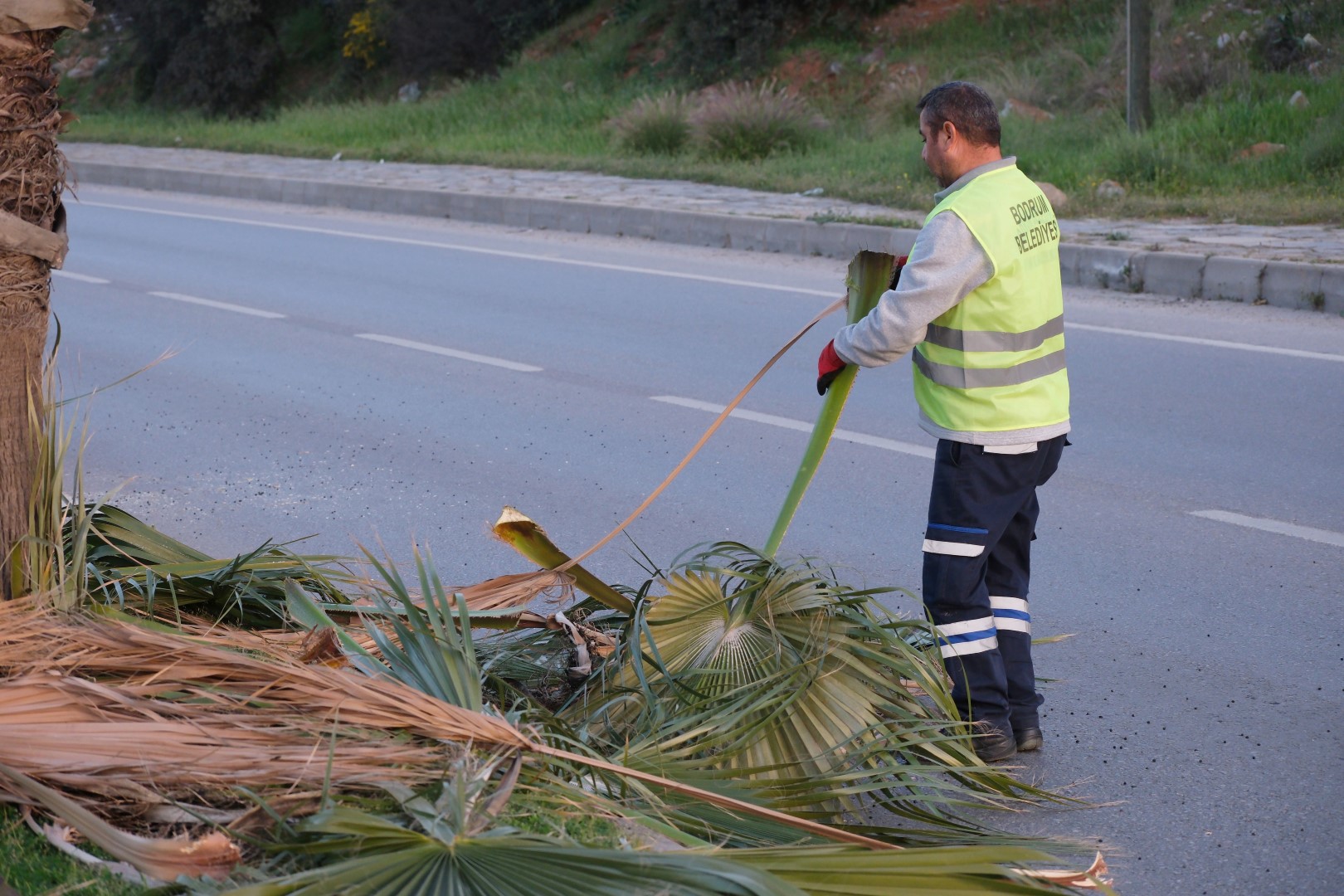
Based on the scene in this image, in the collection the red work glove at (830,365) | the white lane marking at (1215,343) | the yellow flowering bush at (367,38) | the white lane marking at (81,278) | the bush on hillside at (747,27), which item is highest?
the yellow flowering bush at (367,38)

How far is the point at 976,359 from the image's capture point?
3.48 meters

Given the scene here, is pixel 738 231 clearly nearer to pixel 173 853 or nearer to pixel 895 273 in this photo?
pixel 895 273

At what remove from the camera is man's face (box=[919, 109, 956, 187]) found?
137 inches

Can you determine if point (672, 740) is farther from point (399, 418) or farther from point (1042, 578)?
point (399, 418)

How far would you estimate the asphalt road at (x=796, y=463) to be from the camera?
3.63m

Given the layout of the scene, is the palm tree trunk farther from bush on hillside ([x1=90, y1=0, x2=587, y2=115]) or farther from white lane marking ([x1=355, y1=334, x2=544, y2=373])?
bush on hillside ([x1=90, y1=0, x2=587, y2=115])

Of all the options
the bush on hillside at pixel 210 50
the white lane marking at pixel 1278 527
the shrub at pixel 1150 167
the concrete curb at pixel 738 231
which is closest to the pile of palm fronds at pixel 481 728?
the white lane marking at pixel 1278 527

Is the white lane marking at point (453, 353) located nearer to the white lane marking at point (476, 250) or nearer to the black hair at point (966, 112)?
the white lane marking at point (476, 250)

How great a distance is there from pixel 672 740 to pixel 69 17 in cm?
202

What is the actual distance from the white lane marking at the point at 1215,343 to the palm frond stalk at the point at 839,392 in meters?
5.15

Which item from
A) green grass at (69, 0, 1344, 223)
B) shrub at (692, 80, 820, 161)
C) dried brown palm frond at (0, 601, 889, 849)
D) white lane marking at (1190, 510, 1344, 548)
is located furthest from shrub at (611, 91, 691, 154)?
dried brown palm frond at (0, 601, 889, 849)

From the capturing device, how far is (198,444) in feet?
22.3

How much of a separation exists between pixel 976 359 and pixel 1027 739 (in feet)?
3.32

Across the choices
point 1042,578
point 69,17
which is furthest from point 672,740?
point 1042,578
